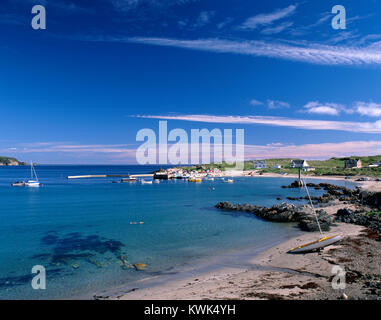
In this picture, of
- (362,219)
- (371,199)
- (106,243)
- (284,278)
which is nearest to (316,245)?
(284,278)

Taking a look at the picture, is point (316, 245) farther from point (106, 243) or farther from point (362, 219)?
point (106, 243)

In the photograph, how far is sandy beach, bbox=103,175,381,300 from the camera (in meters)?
12.2

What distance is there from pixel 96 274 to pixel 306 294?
12.8 metres

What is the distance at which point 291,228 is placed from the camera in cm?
2850

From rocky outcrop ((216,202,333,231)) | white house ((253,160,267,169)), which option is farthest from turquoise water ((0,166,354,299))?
white house ((253,160,267,169))

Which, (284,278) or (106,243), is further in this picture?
(106,243)

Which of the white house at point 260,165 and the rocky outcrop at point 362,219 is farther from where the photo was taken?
the white house at point 260,165

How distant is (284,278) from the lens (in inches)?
565

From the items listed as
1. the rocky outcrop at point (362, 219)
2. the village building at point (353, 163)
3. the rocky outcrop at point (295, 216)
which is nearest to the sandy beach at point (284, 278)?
the rocky outcrop at point (295, 216)

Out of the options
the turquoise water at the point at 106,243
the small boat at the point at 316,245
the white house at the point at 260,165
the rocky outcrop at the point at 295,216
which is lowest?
the turquoise water at the point at 106,243

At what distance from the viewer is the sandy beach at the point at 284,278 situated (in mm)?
12166

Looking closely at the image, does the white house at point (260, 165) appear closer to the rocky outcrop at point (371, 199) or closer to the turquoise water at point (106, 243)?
the rocky outcrop at point (371, 199)
